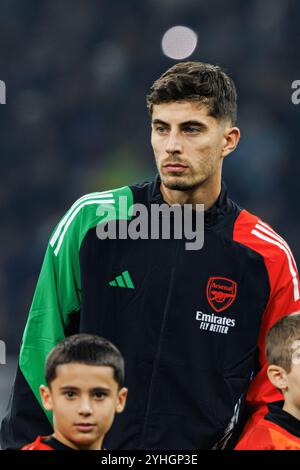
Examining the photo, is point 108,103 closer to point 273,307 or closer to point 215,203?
point 215,203

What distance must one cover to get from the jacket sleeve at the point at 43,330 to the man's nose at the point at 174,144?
358mm

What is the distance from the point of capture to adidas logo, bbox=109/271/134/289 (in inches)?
104

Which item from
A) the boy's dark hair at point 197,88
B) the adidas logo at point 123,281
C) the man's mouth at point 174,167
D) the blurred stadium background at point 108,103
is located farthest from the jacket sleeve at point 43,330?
the blurred stadium background at point 108,103

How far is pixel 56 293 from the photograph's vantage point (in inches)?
103

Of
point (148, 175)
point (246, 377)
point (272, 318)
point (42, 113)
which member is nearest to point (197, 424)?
point (246, 377)

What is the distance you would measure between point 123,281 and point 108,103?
4.29m

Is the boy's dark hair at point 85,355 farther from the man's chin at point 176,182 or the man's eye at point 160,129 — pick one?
the man's eye at point 160,129

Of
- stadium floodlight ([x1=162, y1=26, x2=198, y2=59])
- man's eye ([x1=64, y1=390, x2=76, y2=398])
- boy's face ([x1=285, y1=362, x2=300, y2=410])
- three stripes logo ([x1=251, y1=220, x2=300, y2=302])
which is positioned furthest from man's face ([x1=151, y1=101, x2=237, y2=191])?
stadium floodlight ([x1=162, y1=26, x2=198, y2=59])

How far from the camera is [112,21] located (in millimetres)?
7133

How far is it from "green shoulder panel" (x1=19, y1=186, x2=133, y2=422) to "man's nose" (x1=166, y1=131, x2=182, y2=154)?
0.26 metres

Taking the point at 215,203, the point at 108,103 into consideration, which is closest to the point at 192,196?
the point at 215,203

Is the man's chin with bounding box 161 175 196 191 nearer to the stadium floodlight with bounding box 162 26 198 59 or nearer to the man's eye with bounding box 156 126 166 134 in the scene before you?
the man's eye with bounding box 156 126 166 134
